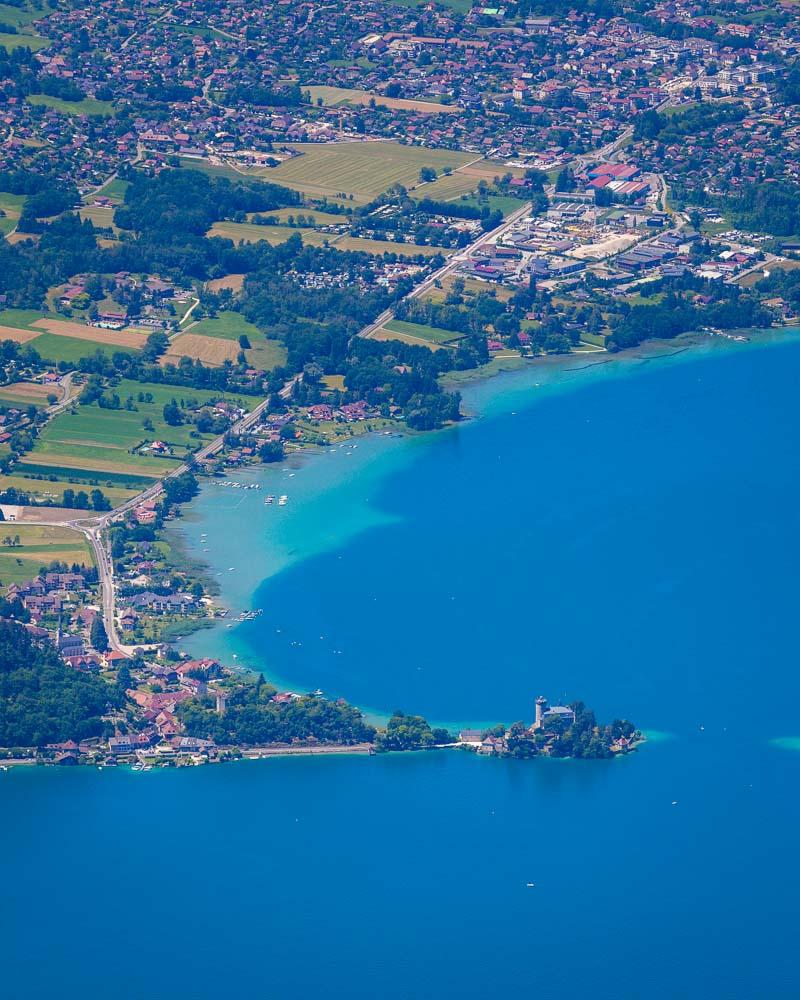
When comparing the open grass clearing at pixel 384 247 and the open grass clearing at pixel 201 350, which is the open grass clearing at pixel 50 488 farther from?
the open grass clearing at pixel 384 247

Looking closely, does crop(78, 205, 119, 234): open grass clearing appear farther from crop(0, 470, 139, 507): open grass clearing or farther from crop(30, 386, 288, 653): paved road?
crop(0, 470, 139, 507): open grass clearing

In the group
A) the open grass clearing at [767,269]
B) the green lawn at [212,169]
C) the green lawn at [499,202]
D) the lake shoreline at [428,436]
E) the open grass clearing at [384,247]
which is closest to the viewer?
the lake shoreline at [428,436]

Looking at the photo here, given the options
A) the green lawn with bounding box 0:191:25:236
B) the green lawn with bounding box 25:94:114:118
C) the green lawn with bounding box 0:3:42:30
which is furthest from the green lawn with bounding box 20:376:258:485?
the green lawn with bounding box 0:3:42:30

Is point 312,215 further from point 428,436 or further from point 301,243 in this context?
point 428,436

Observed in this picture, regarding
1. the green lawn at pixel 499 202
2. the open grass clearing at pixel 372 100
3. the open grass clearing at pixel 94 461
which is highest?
the open grass clearing at pixel 94 461

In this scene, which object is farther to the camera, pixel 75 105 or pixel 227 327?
pixel 75 105

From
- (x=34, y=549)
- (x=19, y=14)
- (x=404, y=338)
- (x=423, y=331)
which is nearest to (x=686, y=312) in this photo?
(x=423, y=331)

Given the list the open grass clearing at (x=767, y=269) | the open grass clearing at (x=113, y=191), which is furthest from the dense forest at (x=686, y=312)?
the open grass clearing at (x=113, y=191)
